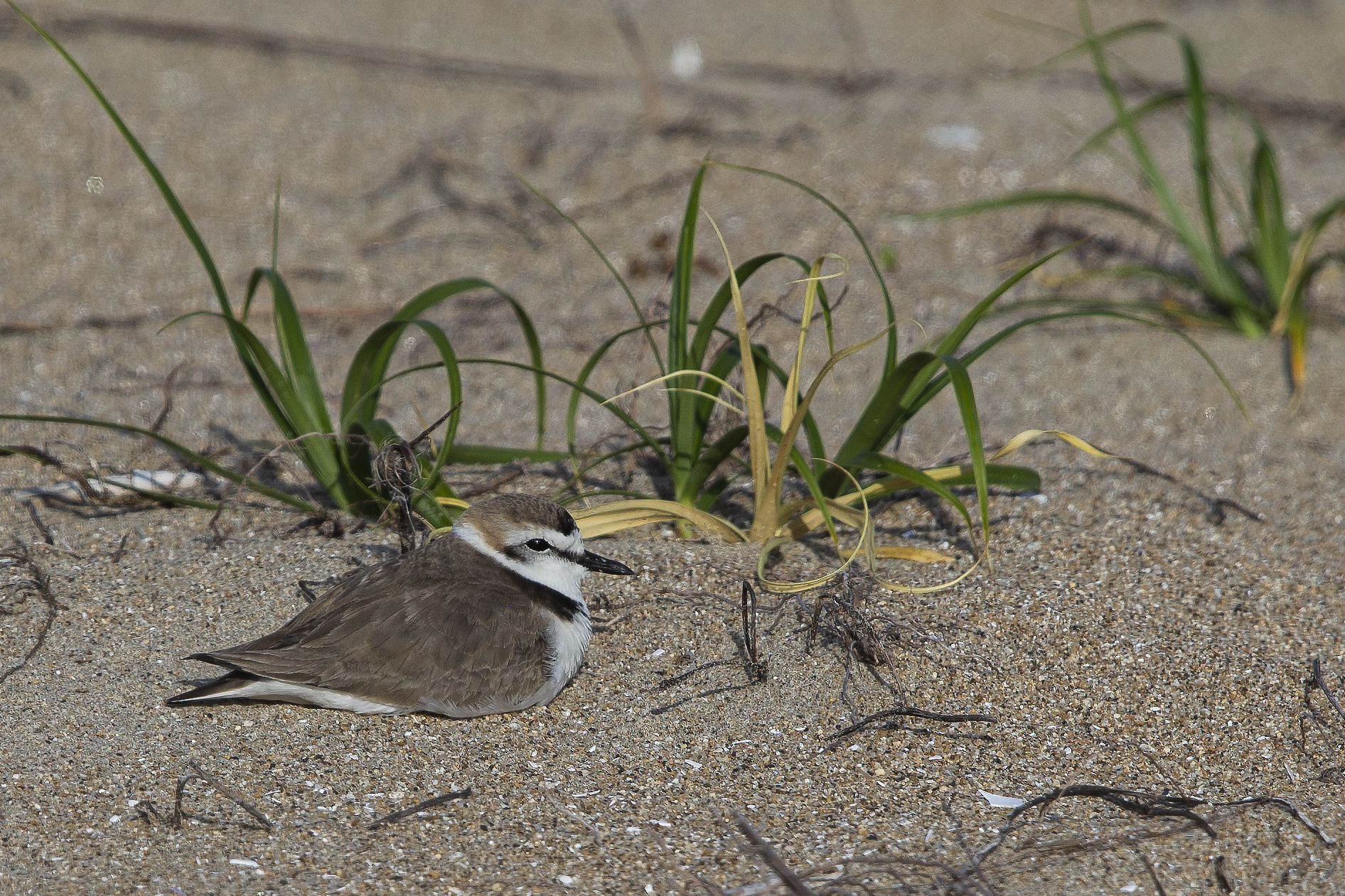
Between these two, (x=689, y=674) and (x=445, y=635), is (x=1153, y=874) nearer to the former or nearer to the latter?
(x=689, y=674)

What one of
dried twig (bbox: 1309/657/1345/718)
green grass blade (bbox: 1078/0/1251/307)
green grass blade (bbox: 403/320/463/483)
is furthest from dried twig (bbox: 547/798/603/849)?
green grass blade (bbox: 1078/0/1251/307)

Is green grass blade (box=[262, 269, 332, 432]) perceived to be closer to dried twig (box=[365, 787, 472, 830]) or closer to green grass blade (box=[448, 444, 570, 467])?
green grass blade (box=[448, 444, 570, 467])

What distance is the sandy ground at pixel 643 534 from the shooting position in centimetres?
267

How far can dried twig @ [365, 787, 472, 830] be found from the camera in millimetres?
2662

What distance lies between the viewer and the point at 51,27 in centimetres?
664

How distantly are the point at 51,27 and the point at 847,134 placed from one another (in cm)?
417

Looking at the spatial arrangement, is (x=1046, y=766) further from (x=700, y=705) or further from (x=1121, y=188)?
(x=1121, y=188)

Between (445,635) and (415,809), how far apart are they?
0.48 metres

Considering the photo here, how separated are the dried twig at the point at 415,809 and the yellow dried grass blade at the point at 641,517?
37.1 inches

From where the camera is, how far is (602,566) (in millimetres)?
3314

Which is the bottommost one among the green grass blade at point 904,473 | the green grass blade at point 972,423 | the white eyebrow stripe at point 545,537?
the white eyebrow stripe at point 545,537

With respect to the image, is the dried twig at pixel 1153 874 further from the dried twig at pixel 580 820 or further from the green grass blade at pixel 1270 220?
the green grass blade at pixel 1270 220

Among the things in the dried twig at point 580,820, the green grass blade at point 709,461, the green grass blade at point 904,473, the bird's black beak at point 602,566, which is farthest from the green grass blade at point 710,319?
the dried twig at point 580,820

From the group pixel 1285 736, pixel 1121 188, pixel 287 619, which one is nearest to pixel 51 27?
pixel 287 619
